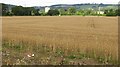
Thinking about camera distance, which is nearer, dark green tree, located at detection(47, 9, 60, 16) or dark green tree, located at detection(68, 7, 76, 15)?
dark green tree, located at detection(47, 9, 60, 16)

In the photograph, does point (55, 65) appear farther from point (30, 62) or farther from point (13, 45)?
point (13, 45)

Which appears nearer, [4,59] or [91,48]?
[4,59]

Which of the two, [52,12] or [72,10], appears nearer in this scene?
[52,12]

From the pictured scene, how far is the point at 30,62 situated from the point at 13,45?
16.1ft

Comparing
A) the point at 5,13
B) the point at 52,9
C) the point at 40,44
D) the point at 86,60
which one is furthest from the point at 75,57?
the point at 52,9

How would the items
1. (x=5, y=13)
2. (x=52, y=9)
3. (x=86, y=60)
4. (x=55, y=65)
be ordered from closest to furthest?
(x=55, y=65) < (x=86, y=60) < (x=5, y=13) < (x=52, y=9)

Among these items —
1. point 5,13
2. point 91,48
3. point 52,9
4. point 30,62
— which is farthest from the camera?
point 52,9

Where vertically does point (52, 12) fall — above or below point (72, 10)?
above

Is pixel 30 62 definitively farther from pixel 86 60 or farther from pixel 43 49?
pixel 43 49

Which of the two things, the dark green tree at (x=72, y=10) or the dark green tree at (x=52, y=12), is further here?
the dark green tree at (x=72, y=10)

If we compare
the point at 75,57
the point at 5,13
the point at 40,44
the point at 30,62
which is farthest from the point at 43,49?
the point at 5,13

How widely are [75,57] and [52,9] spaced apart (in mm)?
99347

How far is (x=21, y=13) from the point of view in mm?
93438

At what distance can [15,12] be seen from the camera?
9094 centimetres
